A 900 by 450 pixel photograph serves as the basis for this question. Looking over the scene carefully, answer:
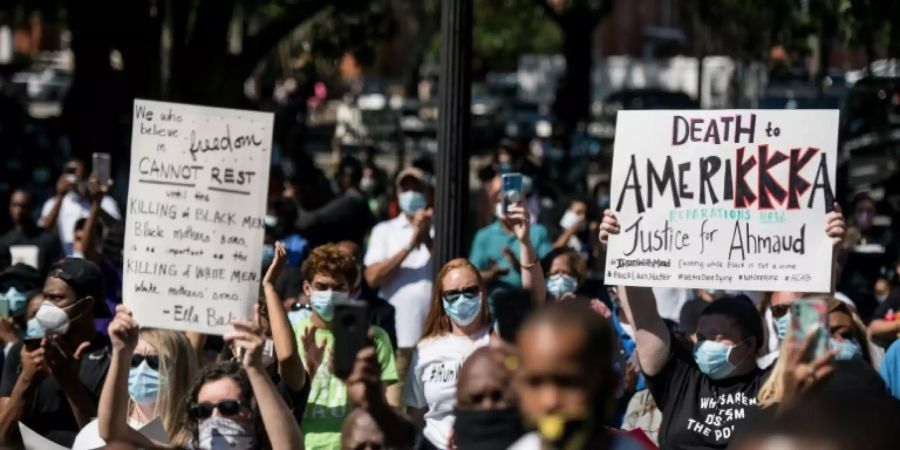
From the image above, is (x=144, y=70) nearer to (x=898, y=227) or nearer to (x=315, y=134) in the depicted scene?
(x=898, y=227)

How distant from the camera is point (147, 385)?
20.6 feet

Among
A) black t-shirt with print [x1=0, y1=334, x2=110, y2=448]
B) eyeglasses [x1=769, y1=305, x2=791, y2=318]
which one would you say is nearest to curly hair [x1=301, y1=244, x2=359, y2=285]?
black t-shirt with print [x1=0, y1=334, x2=110, y2=448]

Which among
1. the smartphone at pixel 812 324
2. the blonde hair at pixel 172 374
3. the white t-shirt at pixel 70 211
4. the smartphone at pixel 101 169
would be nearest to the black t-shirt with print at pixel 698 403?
the blonde hair at pixel 172 374

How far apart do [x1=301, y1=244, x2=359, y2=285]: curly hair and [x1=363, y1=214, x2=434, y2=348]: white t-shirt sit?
2.61 metres

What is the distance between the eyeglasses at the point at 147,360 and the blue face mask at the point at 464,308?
4.39 ft

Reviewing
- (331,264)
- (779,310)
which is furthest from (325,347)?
(779,310)

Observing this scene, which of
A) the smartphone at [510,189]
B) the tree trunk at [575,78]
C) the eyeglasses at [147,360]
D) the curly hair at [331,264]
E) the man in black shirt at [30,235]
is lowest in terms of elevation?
the eyeglasses at [147,360]

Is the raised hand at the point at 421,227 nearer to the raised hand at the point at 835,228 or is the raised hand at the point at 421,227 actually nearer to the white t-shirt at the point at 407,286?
the white t-shirt at the point at 407,286

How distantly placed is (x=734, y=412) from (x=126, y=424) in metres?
2.07

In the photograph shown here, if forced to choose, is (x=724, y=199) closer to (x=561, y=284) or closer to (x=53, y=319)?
(x=561, y=284)

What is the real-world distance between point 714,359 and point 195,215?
202 cm

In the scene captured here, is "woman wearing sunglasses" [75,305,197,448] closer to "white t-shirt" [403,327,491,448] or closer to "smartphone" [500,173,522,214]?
"white t-shirt" [403,327,491,448]

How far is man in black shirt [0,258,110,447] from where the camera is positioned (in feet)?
21.1

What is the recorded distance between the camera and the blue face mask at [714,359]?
6.36 m
